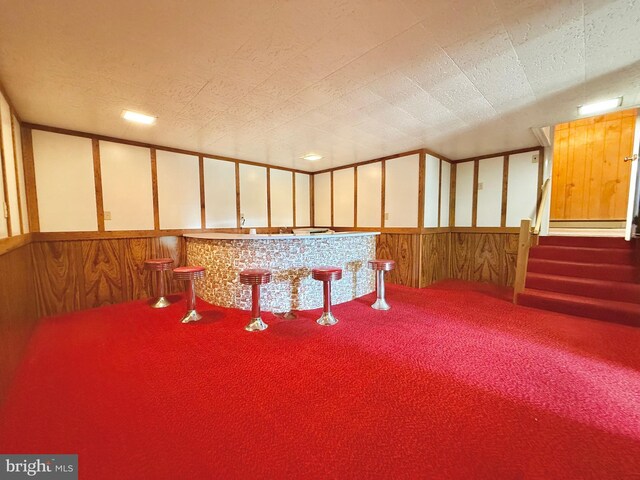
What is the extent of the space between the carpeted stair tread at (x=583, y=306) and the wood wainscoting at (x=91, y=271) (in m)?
5.73

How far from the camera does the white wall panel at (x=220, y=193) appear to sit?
16.4ft

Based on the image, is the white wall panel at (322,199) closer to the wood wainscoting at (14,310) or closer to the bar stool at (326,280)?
the bar stool at (326,280)

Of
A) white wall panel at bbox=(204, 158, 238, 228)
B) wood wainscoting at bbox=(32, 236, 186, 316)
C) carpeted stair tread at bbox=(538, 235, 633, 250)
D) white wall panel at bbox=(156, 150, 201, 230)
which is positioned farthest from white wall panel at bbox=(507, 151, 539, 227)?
wood wainscoting at bbox=(32, 236, 186, 316)

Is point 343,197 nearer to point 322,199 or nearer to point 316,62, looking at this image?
point 322,199

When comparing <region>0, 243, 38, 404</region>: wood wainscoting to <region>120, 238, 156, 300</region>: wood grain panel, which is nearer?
<region>0, 243, 38, 404</region>: wood wainscoting

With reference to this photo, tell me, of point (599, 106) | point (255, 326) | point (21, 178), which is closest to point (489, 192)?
point (599, 106)

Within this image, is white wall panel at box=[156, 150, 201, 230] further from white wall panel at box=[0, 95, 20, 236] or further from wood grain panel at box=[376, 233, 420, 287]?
wood grain panel at box=[376, 233, 420, 287]

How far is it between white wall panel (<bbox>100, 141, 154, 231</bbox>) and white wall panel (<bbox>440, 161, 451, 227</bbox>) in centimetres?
544

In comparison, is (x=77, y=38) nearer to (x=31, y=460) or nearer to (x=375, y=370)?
(x=31, y=460)

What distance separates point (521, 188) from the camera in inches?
188

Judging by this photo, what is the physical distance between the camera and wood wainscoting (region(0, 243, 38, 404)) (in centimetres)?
191

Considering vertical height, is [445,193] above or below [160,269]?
above

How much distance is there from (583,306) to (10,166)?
6.67 metres

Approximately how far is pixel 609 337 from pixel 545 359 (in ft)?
3.66
